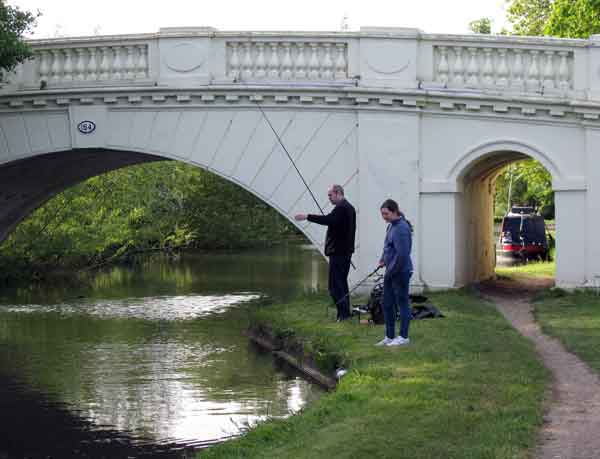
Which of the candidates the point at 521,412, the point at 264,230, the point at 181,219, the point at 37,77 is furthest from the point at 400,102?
the point at 264,230

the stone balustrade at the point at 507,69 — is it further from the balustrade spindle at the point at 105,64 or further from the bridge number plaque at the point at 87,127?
the bridge number plaque at the point at 87,127

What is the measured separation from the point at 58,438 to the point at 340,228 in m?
4.78

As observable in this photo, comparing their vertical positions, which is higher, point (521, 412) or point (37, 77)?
point (37, 77)

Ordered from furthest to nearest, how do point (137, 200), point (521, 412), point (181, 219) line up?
point (181, 219), point (137, 200), point (521, 412)

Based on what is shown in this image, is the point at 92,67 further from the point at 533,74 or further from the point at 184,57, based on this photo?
the point at 533,74

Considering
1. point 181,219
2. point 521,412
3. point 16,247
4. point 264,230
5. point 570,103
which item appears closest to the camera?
point 521,412

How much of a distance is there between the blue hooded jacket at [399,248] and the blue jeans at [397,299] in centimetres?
7

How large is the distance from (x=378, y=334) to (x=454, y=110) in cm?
550

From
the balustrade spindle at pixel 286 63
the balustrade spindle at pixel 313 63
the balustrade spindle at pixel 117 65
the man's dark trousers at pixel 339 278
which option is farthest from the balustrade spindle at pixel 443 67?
the balustrade spindle at pixel 117 65

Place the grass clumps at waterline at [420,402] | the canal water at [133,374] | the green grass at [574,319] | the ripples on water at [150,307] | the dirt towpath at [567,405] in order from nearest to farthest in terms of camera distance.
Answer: the dirt towpath at [567,405], the grass clumps at waterline at [420,402], the canal water at [133,374], the green grass at [574,319], the ripples on water at [150,307]

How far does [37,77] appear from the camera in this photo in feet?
59.7

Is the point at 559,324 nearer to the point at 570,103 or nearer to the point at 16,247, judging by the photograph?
the point at 570,103

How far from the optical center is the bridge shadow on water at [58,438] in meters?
9.38

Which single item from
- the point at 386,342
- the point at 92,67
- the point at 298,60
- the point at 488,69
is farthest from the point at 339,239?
the point at 92,67
